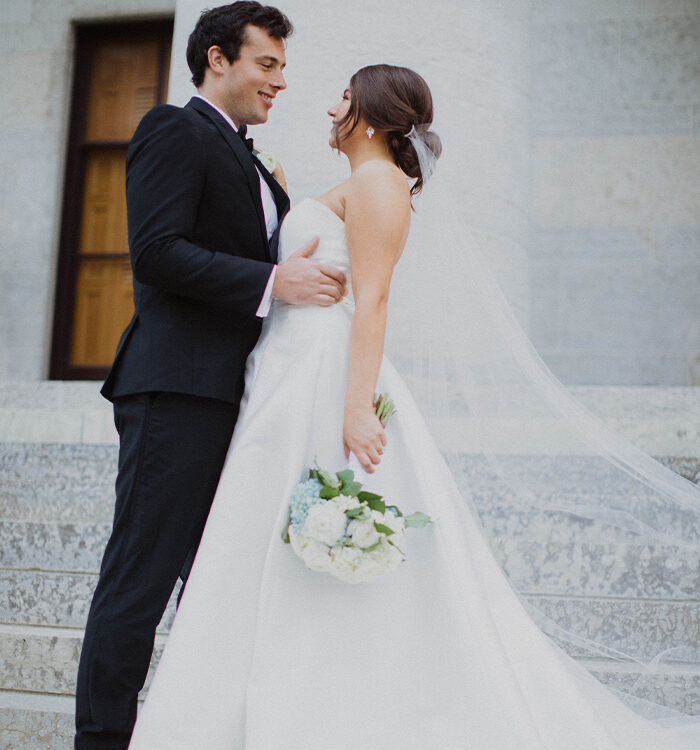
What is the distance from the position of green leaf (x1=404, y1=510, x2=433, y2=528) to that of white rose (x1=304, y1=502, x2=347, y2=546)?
0.16 metres

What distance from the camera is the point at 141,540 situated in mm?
1829

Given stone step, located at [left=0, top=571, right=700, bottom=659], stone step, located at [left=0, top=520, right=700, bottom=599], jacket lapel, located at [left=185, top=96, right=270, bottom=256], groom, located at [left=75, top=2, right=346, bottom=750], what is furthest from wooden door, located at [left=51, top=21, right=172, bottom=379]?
groom, located at [left=75, top=2, right=346, bottom=750]

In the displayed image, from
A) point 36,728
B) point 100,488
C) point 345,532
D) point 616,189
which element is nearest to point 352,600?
point 345,532

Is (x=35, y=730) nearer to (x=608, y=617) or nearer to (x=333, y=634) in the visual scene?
(x=333, y=634)

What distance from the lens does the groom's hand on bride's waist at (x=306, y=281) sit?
1950mm

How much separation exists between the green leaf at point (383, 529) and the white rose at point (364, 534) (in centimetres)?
1

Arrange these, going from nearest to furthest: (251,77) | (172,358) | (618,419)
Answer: (172,358)
(251,77)
(618,419)

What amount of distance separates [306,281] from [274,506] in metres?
0.53

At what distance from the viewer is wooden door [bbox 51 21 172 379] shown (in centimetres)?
664

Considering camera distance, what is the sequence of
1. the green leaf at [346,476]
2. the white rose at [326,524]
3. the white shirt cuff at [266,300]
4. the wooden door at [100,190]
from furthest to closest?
1. the wooden door at [100,190]
2. the white shirt cuff at [266,300]
3. the green leaf at [346,476]
4. the white rose at [326,524]

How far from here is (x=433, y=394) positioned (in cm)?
236

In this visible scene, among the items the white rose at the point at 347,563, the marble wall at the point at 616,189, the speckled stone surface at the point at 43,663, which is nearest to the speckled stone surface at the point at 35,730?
the speckled stone surface at the point at 43,663

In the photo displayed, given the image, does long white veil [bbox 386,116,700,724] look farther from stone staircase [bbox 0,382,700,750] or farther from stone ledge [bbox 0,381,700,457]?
stone ledge [bbox 0,381,700,457]

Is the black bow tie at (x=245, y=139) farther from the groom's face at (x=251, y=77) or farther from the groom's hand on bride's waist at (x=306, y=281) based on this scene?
the groom's hand on bride's waist at (x=306, y=281)
